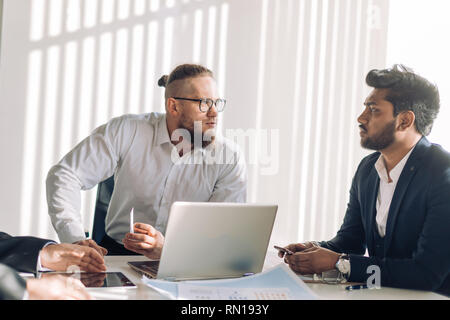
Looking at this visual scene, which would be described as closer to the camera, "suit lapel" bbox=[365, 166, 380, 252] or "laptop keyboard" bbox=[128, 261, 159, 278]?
"laptop keyboard" bbox=[128, 261, 159, 278]

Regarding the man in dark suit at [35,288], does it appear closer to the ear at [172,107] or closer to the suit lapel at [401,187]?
the suit lapel at [401,187]

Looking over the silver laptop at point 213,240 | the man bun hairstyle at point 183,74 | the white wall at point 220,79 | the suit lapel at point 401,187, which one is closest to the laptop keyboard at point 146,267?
the silver laptop at point 213,240

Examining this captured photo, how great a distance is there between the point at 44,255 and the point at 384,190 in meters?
1.35

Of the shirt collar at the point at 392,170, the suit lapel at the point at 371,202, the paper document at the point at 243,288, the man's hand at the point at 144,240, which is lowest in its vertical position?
the paper document at the point at 243,288

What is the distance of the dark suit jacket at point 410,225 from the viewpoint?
5.40ft

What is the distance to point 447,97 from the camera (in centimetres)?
396

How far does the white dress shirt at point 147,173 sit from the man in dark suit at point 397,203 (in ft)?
2.31

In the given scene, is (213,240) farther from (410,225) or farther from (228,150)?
(228,150)

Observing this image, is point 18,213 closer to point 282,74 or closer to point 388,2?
point 282,74

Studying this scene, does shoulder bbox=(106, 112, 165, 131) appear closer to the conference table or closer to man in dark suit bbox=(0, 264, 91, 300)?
the conference table

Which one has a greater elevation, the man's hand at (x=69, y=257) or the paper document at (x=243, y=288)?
the man's hand at (x=69, y=257)

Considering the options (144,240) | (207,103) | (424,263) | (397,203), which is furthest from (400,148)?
(144,240)

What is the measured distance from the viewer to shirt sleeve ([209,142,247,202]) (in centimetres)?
258

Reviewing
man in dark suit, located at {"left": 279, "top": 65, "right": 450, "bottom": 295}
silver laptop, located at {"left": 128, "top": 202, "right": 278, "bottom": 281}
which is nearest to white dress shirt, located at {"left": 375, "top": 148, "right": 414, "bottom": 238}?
man in dark suit, located at {"left": 279, "top": 65, "right": 450, "bottom": 295}
